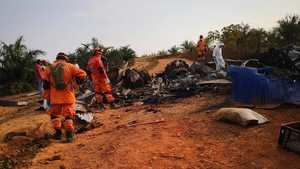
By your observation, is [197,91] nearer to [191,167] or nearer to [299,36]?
[191,167]

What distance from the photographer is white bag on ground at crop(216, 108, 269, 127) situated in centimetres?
678

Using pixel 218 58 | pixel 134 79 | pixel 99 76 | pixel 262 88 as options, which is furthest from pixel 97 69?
pixel 262 88

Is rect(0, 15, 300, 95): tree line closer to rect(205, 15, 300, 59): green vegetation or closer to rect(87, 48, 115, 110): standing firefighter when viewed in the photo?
rect(205, 15, 300, 59): green vegetation

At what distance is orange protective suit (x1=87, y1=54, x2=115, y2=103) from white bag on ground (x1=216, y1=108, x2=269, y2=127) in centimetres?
450

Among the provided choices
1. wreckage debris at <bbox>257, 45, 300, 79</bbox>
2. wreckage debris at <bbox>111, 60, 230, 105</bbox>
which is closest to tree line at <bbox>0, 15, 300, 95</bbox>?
wreckage debris at <bbox>111, 60, 230, 105</bbox>

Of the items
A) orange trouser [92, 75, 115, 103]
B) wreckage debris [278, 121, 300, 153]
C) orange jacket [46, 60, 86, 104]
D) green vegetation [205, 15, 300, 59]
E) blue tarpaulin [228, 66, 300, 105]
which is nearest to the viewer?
wreckage debris [278, 121, 300, 153]

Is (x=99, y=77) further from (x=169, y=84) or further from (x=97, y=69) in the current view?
(x=169, y=84)

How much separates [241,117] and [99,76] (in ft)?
16.7

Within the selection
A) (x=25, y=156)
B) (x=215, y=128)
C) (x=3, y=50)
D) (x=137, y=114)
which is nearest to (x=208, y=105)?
(x=137, y=114)

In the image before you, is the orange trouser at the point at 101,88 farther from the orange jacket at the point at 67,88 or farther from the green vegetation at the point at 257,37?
the green vegetation at the point at 257,37

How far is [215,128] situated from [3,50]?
1804cm

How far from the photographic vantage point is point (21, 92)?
21.2m

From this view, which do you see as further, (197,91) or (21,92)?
(21,92)

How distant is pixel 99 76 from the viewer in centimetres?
1102
